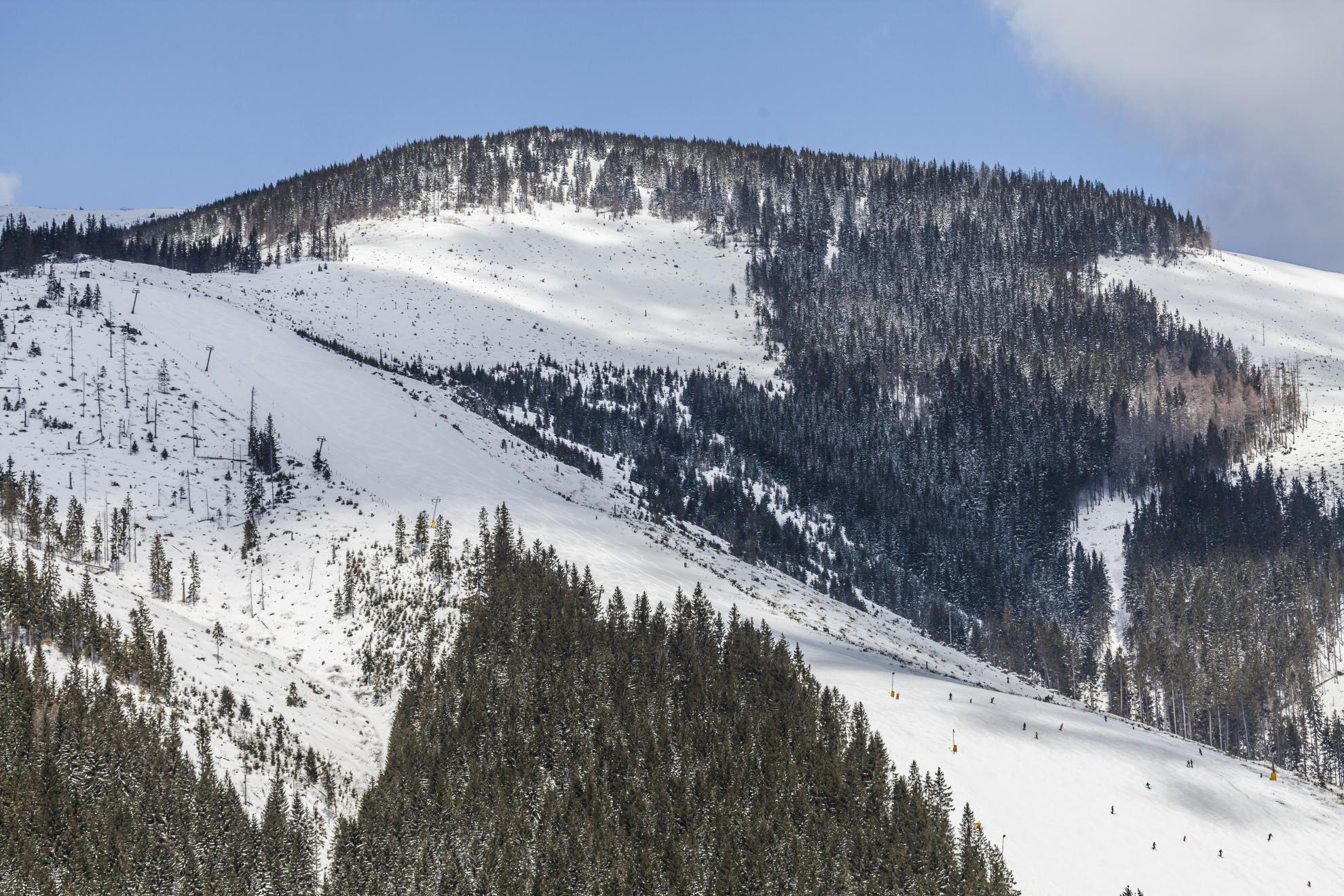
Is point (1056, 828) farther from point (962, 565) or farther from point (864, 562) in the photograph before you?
point (962, 565)

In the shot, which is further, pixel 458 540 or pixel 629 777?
pixel 458 540

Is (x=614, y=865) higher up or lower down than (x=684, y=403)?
lower down

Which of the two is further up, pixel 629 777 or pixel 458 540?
→ pixel 458 540

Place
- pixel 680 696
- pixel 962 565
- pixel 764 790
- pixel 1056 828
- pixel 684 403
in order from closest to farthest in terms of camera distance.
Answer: pixel 764 790 < pixel 1056 828 < pixel 680 696 < pixel 962 565 < pixel 684 403

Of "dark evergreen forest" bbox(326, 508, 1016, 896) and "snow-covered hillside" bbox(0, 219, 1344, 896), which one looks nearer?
"dark evergreen forest" bbox(326, 508, 1016, 896)

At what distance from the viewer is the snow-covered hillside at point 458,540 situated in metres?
65.3

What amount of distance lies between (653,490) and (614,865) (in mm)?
99128

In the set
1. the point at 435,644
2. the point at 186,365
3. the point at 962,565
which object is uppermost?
the point at 186,365

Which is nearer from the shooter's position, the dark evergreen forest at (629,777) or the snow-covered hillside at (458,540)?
the dark evergreen forest at (629,777)

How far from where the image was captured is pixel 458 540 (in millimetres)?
84688

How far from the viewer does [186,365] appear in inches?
4291

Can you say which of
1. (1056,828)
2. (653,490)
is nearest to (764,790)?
(1056,828)

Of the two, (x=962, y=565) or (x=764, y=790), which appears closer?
(x=764, y=790)

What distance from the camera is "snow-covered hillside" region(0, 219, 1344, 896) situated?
65.3 m
